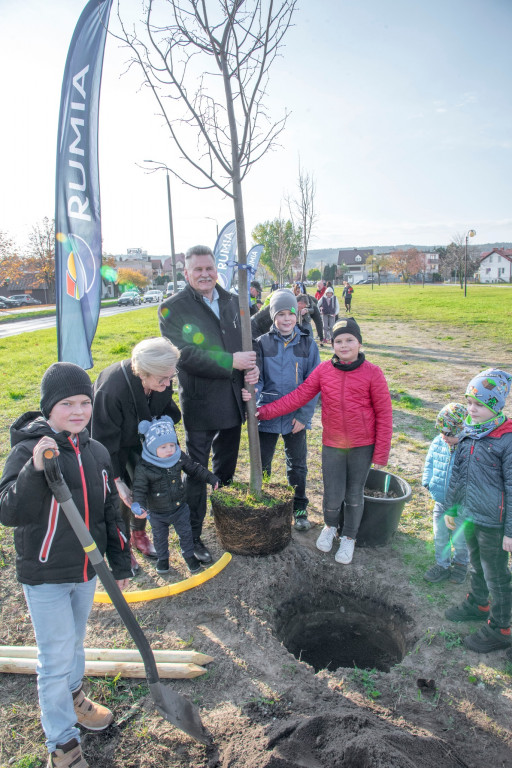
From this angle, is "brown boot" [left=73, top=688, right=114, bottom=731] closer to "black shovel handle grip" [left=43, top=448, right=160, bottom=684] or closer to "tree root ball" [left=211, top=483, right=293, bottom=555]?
"black shovel handle grip" [left=43, top=448, right=160, bottom=684]

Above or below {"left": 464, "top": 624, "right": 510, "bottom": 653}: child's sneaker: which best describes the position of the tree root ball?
above

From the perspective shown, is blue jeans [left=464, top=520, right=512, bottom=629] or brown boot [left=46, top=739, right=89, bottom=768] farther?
blue jeans [left=464, top=520, right=512, bottom=629]

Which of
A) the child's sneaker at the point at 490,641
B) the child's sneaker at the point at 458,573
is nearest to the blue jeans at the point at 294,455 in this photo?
the child's sneaker at the point at 458,573

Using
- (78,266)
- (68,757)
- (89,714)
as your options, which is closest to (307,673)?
(89,714)

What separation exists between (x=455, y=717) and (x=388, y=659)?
0.84 meters

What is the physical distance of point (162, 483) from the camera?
336 cm

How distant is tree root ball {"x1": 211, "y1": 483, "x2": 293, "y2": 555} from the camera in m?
3.55

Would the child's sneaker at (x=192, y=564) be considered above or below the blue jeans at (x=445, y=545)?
below

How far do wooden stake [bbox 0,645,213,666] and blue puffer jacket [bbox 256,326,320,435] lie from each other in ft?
6.20

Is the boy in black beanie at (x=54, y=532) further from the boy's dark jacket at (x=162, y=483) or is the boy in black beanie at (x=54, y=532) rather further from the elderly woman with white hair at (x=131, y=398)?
the boy's dark jacket at (x=162, y=483)

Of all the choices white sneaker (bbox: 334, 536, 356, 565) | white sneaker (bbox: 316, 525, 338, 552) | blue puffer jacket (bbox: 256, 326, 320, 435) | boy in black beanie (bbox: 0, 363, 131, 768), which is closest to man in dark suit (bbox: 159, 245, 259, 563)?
blue puffer jacket (bbox: 256, 326, 320, 435)

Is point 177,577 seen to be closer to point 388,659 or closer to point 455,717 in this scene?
point 388,659

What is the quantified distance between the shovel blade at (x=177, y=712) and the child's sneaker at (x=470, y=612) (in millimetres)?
1766

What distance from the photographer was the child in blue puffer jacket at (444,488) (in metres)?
3.19
